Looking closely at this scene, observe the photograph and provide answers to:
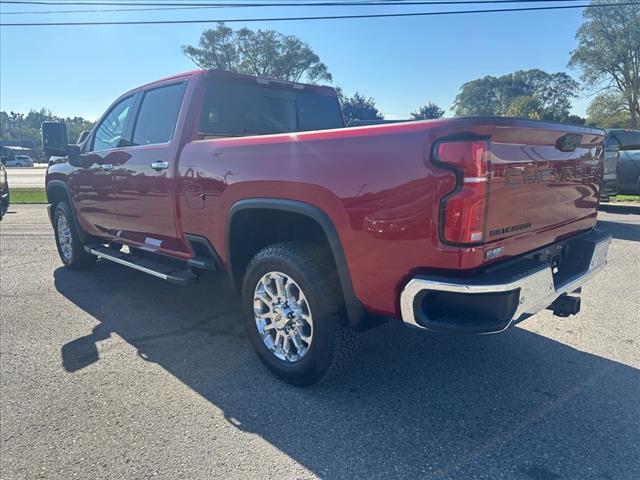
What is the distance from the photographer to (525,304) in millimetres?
2295

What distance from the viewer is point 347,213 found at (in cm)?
249

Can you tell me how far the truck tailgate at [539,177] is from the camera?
2215mm

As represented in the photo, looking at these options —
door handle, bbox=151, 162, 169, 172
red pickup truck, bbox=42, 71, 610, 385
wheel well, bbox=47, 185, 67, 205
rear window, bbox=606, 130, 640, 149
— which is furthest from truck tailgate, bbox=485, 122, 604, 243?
rear window, bbox=606, 130, 640, 149

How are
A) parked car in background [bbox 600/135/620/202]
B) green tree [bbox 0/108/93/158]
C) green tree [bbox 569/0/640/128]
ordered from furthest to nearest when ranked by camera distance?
green tree [bbox 0/108/93/158], green tree [bbox 569/0/640/128], parked car in background [bbox 600/135/620/202]

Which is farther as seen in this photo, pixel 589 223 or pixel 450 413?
pixel 589 223

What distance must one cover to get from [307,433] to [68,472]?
1194mm

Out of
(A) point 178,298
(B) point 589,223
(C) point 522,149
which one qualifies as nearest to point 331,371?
(C) point 522,149

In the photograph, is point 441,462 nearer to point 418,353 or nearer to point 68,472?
point 418,353

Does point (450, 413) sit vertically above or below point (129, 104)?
below

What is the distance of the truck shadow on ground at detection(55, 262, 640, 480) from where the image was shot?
2.28 metres

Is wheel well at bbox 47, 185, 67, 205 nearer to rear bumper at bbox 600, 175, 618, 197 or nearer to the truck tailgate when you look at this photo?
the truck tailgate

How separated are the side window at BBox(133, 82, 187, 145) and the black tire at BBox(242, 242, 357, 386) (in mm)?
1729

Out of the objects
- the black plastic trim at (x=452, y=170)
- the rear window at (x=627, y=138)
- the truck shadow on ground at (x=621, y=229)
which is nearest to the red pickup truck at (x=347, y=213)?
the black plastic trim at (x=452, y=170)

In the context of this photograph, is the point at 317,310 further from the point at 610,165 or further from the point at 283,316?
the point at 610,165
